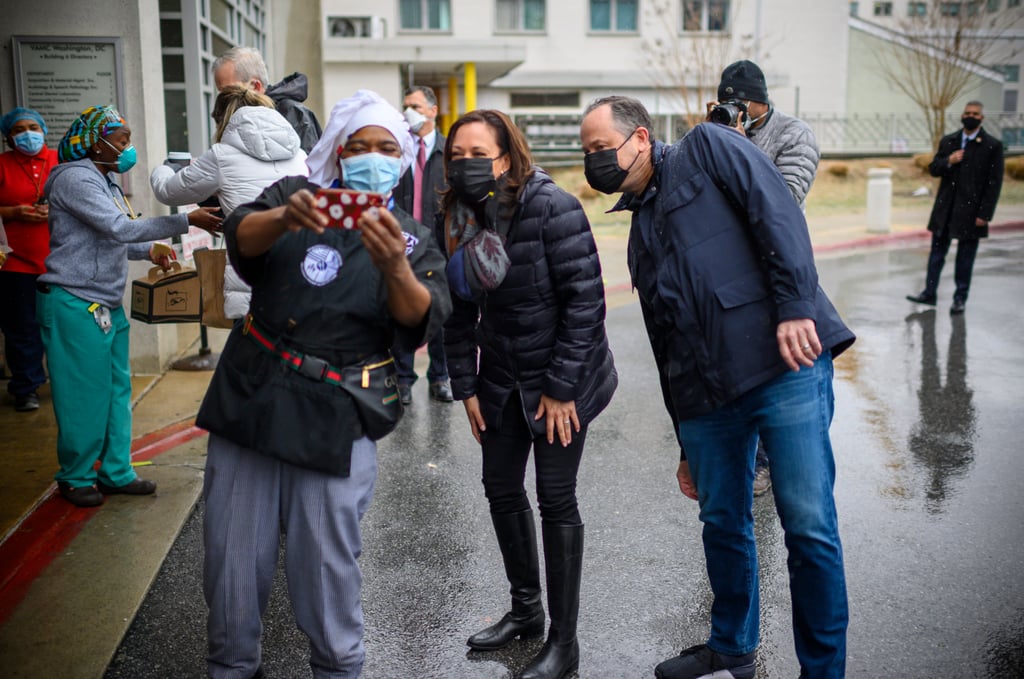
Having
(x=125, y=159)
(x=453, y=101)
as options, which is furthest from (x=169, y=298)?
(x=453, y=101)

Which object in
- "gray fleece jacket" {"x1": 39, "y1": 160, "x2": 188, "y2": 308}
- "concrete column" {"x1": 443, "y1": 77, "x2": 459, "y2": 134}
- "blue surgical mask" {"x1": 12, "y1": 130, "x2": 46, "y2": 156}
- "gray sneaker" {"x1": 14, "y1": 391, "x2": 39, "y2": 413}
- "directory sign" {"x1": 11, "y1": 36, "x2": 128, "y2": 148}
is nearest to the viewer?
"gray fleece jacket" {"x1": 39, "y1": 160, "x2": 188, "y2": 308}

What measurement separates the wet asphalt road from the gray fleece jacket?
1.26 m

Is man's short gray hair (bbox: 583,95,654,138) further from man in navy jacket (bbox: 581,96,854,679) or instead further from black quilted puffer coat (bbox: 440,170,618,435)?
black quilted puffer coat (bbox: 440,170,618,435)

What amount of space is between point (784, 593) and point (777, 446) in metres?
1.30

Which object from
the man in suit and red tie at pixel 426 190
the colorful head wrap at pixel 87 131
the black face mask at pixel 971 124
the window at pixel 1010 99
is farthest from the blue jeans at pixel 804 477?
the window at pixel 1010 99

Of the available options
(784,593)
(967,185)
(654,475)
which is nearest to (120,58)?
(654,475)

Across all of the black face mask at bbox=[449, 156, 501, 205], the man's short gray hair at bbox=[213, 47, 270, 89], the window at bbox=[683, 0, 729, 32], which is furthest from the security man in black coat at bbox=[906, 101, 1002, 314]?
the window at bbox=[683, 0, 729, 32]

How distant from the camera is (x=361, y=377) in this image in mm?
2752

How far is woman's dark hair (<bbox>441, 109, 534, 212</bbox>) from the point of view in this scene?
3283mm

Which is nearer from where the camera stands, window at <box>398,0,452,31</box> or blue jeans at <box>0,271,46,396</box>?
blue jeans at <box>0,271,46,396</box>

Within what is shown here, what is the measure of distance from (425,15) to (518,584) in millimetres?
30275

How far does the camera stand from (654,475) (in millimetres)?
5492

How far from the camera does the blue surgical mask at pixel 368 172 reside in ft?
8.97

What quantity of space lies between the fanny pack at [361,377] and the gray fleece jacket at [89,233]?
1913mm
